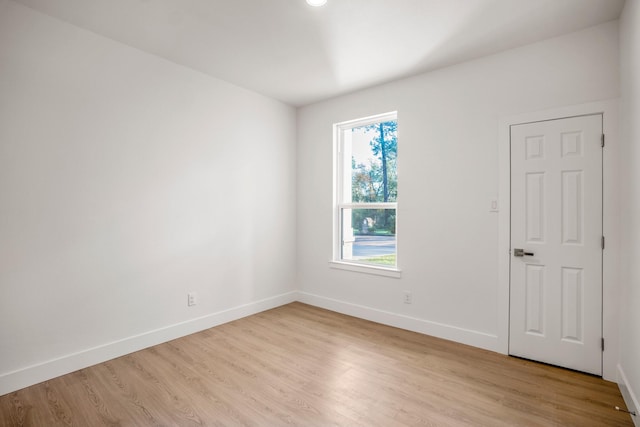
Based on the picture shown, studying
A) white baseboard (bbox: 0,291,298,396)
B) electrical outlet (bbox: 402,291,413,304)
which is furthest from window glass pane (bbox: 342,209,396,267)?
white baseboard (bbox: 0,291,298,396)

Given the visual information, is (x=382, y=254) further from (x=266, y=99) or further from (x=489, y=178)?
(x=266, y=99)

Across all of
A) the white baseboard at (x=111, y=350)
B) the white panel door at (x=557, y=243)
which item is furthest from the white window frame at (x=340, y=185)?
the white panel door at (x=557, y=243)

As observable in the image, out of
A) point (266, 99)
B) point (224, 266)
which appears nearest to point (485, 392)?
point (224, 266)

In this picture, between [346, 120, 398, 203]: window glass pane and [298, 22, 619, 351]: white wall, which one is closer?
[298, 22, 619, 351]: white wall

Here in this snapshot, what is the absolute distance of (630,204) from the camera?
2.13 m

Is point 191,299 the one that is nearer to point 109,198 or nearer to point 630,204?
point 109,198

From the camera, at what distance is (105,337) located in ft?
8.93

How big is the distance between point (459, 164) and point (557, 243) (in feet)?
3.52

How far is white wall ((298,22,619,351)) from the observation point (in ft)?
8.59

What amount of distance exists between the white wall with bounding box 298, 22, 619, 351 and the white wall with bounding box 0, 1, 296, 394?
1599mm

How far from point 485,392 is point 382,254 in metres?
1.82

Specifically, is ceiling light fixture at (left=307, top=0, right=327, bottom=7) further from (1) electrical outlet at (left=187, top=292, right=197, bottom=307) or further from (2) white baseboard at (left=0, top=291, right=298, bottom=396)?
(2) white baseboard at (left=0, top=291, right=298, bottom=396)

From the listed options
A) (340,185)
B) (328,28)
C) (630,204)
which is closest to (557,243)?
(630,204)

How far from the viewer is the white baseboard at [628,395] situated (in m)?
1.90
